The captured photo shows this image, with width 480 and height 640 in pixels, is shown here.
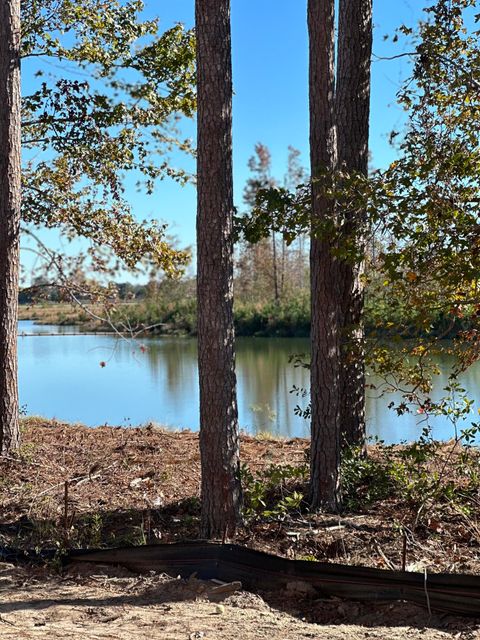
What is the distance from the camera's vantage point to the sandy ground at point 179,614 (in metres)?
3.57

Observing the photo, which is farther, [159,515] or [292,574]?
[159,515]

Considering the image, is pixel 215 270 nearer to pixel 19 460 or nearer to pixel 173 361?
pixel 19 460

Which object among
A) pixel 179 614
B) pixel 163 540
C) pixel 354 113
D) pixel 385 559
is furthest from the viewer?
pixel 354 113

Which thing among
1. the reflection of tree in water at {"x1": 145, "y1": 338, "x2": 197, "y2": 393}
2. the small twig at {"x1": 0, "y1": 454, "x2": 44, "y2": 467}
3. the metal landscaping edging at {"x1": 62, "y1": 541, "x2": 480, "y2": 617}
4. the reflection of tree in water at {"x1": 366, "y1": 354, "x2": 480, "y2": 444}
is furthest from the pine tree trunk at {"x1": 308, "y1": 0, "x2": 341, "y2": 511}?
the reflection of tree in water at {"x1": 145, "y1": 338, "x2": 197, "y2": 393}

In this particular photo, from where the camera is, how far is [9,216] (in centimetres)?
752

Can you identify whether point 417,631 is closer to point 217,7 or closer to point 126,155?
point 217,7

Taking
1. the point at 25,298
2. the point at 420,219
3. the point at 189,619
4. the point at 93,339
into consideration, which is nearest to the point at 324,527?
the point at 189,619

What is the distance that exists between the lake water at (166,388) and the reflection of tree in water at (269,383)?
0.05ft

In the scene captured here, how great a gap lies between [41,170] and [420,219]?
5519 millimetres

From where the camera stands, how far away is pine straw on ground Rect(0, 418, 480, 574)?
484cm

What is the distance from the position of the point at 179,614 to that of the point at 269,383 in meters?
13.4

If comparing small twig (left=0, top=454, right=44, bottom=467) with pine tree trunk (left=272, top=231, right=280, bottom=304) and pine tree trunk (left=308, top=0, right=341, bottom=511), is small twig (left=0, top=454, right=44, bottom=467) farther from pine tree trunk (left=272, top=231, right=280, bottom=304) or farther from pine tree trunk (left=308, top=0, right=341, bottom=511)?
pine tree trunk (left=272, top=231, right=280, bottom=304)

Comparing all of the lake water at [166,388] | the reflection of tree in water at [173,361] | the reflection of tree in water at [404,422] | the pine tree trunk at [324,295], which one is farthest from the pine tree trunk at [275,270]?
the pine tree trunk at [324,295]

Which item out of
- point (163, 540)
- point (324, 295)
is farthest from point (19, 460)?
point (324, 295)
